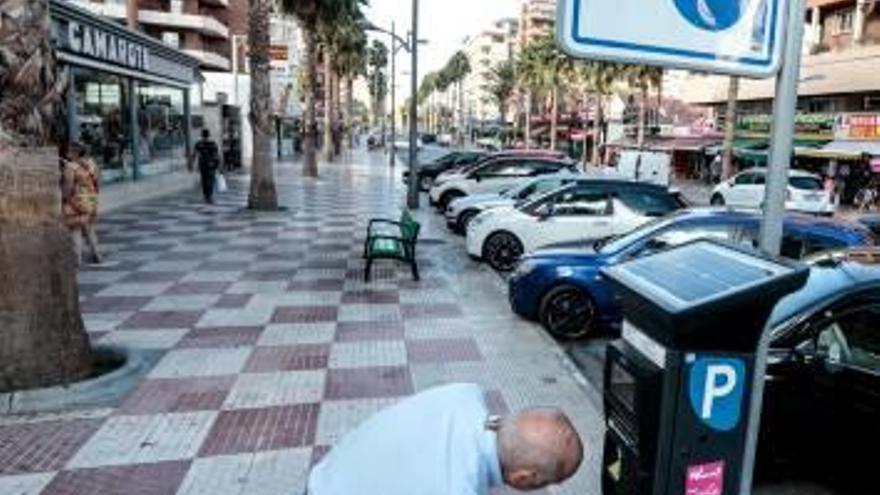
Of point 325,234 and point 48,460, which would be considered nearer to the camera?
point 48,460

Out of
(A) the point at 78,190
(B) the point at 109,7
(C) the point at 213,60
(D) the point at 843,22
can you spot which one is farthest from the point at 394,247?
(C) the point at 213,60

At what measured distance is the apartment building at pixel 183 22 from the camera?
5662 cm

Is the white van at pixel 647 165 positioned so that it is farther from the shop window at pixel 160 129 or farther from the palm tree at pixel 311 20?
the shop window at pixel 160 129

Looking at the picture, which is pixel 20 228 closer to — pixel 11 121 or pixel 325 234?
pixel 11 121

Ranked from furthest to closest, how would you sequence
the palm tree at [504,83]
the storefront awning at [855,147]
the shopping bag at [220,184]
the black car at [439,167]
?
the palm tree at [504,83], the storefront awning at [855,147], the black car at [439,167], the shopping bag at [220,184]

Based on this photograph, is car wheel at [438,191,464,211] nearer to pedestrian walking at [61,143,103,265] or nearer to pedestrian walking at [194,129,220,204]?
pedestrian walking at [194,129,220,204]

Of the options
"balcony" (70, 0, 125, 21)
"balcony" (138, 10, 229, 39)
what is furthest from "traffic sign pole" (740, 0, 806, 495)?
"balcony" (138, 10, 229, 39)

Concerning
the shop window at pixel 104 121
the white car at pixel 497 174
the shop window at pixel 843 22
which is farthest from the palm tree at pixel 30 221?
the shop window at pixel 843 22

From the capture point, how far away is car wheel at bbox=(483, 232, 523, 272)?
1327 cm

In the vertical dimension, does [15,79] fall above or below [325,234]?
above

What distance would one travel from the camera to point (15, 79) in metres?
6.27

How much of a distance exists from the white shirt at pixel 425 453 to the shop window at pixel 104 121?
16679 millimetres

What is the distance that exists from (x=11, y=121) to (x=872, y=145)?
35544mm

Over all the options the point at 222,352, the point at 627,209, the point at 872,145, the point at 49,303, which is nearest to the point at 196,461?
the point at 49,303
